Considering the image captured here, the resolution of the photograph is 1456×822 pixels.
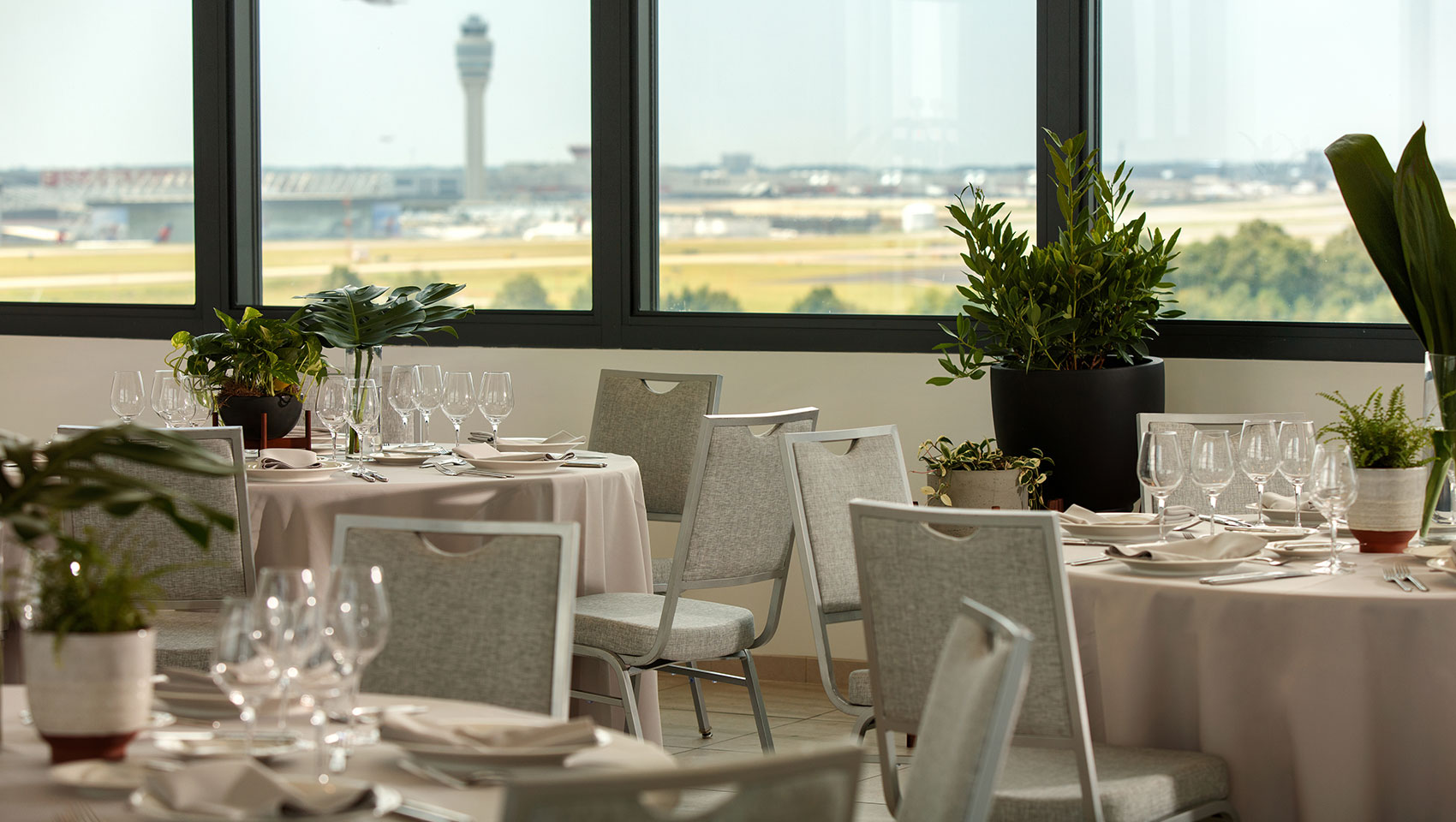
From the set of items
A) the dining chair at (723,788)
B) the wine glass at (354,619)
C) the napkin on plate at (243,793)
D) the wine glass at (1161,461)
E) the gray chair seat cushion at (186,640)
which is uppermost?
the wine glass at (1161,461)

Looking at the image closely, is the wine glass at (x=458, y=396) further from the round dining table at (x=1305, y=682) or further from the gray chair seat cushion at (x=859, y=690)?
the round dining table at (x=1305, y=682)

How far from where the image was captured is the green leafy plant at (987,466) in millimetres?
4047

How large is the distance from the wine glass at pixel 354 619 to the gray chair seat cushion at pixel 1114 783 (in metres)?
1.09

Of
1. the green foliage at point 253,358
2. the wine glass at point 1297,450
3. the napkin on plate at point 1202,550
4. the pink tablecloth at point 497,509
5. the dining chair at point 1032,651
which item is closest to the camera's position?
the dining chair at point 1032,651

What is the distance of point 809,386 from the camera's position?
520 centimetres

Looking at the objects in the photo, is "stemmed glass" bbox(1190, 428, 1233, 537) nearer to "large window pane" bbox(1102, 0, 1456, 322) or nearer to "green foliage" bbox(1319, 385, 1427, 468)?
"green foliage" bbox(1319, 385, 1427, 468)

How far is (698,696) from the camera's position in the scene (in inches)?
179

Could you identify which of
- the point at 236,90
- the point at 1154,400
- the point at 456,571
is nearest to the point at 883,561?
the point at 456,571

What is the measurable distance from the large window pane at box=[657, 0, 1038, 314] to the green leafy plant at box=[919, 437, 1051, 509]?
1.12 m

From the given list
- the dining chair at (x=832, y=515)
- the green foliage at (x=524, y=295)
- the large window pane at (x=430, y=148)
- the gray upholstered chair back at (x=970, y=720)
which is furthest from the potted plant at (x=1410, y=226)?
the green foliage at (x=524, y=295)

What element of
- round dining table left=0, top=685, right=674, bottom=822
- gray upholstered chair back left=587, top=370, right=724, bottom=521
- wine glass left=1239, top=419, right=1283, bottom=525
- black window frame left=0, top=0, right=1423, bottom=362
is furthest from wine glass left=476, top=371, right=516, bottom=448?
round dining table left=0, top=685, right=674, bottom=822

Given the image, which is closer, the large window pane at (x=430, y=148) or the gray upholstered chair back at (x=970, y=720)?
the gray upholstered chair back at (x=970, y=720)

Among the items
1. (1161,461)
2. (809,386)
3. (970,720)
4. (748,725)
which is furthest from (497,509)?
(970,720)

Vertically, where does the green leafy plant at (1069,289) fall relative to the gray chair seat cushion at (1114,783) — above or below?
above
